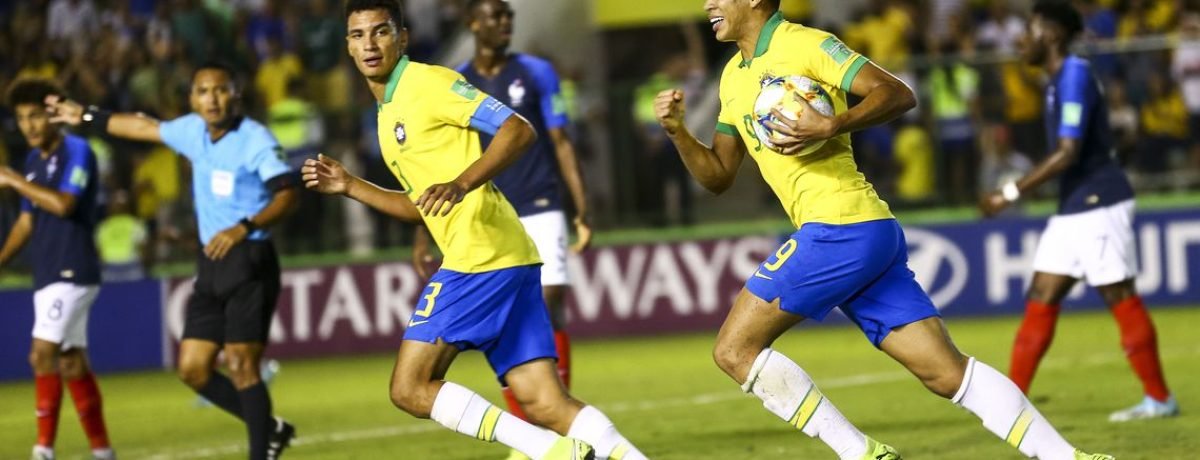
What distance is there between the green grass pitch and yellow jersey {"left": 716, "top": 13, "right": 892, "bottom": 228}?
2.25m

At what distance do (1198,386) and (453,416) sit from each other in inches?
231

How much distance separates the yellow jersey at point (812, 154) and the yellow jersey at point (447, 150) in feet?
3.41

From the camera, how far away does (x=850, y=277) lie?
686 cm

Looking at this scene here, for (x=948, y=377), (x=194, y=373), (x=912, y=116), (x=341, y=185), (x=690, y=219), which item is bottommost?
(x=690, y=219)

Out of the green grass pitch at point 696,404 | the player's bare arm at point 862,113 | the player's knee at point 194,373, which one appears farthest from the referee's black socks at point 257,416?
the player's bare arm at point 862,113

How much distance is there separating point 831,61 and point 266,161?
3.35 metres

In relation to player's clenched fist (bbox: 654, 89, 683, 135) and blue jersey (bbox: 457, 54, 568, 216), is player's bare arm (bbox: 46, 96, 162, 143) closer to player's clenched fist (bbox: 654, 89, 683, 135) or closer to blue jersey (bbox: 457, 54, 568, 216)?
blue jersey (bbox: 457, 54, 568, 216)

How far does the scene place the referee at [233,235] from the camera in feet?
29.1

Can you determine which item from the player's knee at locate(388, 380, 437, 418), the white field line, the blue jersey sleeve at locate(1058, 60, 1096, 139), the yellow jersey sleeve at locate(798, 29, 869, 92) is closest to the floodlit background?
the white field line

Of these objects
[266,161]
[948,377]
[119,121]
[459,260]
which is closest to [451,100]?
[459,260]

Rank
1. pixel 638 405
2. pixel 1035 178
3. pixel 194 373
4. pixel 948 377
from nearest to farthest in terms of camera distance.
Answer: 1. pixel 948 377
2. pixel 194 373
3. pixel 1035 178
4. pixel 638 405

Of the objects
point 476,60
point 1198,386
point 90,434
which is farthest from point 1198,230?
point 90,434

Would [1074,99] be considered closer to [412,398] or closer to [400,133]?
[400,133]

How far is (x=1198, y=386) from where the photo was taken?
37.2 ft
